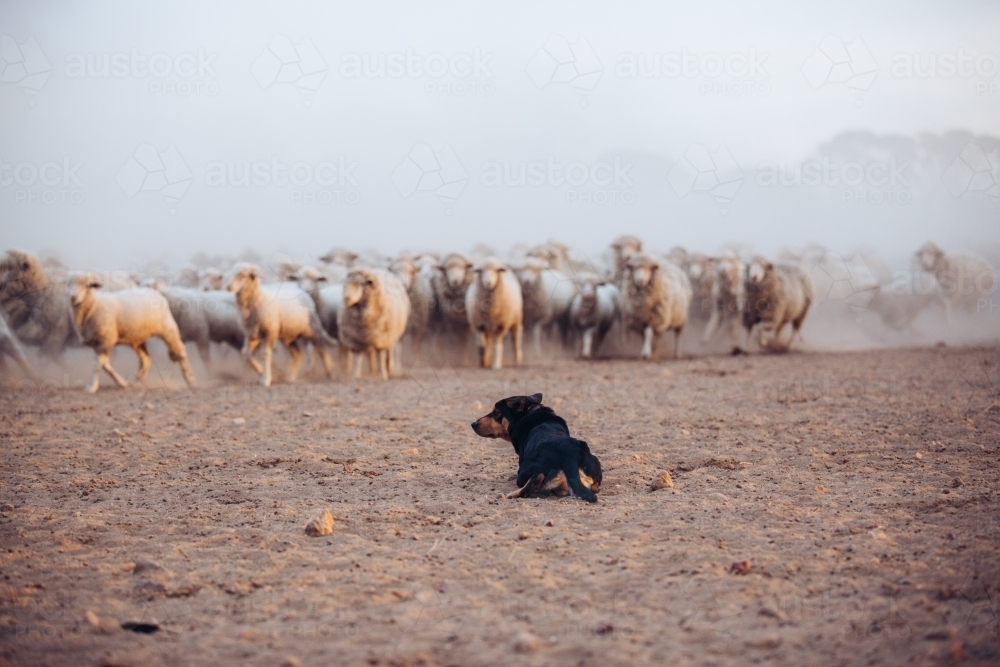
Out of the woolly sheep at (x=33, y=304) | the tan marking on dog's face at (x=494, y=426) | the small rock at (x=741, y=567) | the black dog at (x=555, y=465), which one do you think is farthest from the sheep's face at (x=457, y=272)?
the small rock at (x=741, y=567)

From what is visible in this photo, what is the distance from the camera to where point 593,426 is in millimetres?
7570

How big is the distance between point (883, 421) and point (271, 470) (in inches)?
196

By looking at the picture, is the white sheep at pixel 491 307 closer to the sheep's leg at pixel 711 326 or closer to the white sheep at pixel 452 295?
the white sheep at pixel 452 295

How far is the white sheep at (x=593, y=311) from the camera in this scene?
615 inches

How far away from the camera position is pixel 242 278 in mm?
11875

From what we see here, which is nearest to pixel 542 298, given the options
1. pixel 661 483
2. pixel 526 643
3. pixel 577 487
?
pixel 661 483

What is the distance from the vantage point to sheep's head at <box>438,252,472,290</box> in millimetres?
14429

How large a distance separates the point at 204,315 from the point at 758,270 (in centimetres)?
961

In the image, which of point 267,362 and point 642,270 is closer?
point 267,362

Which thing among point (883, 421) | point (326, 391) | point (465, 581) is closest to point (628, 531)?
point (465, 581)

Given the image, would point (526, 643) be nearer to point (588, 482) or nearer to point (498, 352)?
point (588, 482)

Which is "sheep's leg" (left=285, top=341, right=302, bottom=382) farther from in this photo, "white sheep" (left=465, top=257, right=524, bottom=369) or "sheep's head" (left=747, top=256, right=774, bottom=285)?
"sheep's head" (left=747, top=256, right=774, bottom=285)

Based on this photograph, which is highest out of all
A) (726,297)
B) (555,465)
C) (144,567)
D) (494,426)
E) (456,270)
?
(456,270)

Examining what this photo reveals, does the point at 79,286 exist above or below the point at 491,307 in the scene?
above
